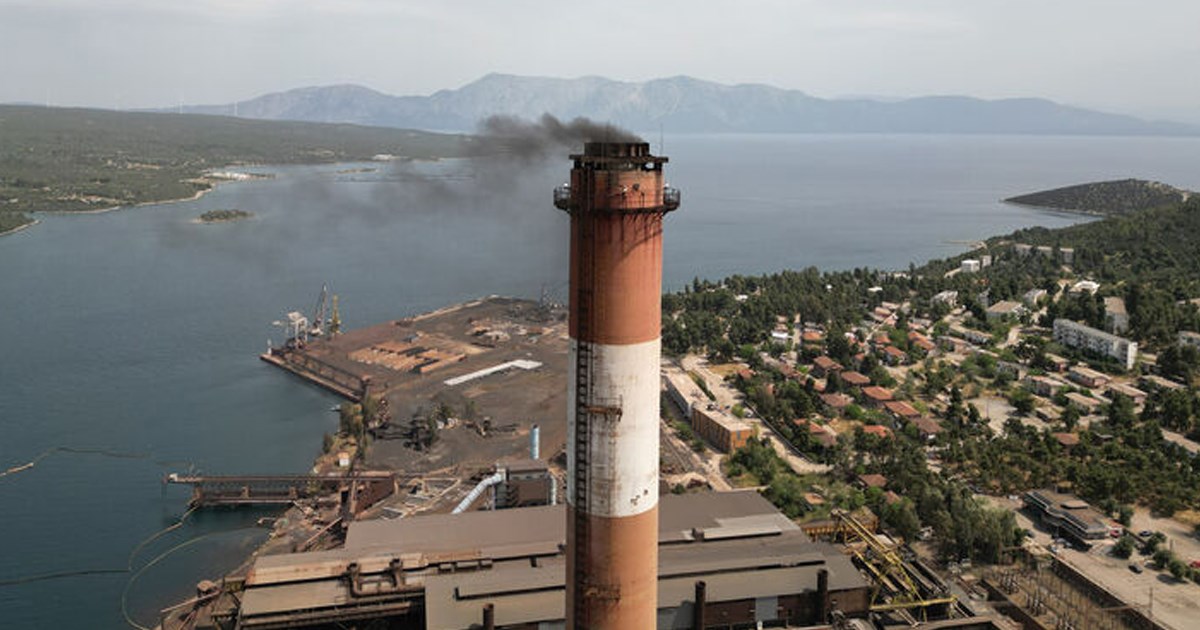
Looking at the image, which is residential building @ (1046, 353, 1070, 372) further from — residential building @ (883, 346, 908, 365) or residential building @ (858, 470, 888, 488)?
residential building @ (858, 470, 888, 488)

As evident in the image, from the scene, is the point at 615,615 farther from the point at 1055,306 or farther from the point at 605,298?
the point at 1055,306

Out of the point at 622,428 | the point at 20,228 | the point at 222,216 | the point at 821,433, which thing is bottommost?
the point at 821,433

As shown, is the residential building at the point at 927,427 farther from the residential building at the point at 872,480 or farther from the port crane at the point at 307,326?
the port crane at the point at 307,326

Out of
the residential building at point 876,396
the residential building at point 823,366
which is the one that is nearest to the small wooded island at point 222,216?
the residential building at point 823,366

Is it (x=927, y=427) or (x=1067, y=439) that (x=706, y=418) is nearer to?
(x=927, y=427)

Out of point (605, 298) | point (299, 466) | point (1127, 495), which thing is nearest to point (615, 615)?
point (605, 298)

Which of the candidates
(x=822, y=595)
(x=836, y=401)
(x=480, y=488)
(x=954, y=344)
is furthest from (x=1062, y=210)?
(x=822, y=595)
